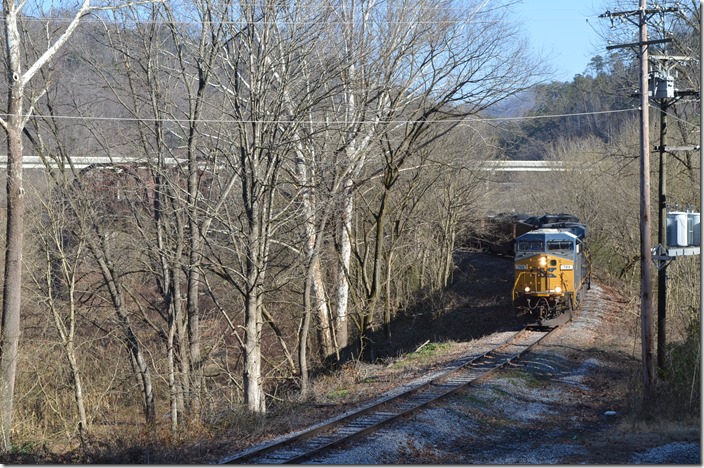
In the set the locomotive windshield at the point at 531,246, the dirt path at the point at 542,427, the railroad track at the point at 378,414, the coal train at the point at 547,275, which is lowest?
the dirt path at the point at 542,427

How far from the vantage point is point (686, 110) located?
1267 inches

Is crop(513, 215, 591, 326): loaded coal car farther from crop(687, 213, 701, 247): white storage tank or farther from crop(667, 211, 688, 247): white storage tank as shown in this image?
crop(667, 211, 688, 247): white storage tank

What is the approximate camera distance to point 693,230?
51.4 feet

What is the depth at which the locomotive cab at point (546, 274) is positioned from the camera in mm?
25406

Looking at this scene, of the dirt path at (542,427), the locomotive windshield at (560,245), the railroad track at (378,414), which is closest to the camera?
the railroad track at (378,414)

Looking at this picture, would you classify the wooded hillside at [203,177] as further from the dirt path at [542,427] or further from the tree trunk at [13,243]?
the dirt path at [542,427]

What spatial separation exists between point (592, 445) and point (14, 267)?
1150 centimetres

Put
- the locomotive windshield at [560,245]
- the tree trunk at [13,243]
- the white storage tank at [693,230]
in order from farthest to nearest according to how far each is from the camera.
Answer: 1. the locomotive windshield at [560,245]
2. the white storage tank at [693,230]
3. the tree trunk at [13,243]

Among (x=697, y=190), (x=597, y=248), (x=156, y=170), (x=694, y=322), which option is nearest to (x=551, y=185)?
(x=597, y=248)

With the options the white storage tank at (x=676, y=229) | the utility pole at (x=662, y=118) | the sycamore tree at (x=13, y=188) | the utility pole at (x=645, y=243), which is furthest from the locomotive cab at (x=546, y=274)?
the sycamore tree at (x=13, y=188)

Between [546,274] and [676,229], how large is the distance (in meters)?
10.8

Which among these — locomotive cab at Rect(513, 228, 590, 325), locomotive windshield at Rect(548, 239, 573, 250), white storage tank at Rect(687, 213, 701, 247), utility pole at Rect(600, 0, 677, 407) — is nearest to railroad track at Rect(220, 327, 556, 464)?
utility pole at Rect(600, 0, 677, 407)

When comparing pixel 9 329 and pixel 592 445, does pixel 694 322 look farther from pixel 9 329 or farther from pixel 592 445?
pixel 9 329

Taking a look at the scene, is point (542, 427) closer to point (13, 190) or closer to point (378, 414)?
point (378, 414)
